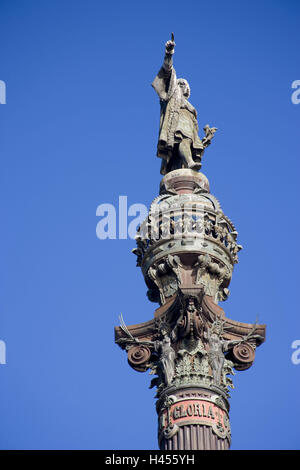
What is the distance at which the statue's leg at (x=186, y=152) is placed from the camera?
40844mm

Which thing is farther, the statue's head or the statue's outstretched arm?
the statue's head

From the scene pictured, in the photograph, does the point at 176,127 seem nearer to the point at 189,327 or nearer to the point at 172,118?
the point at 172,118

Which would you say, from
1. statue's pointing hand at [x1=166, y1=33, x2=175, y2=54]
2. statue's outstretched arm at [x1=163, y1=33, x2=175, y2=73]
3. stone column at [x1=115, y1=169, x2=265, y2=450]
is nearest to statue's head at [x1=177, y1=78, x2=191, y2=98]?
statue's outstretched arm at [x1=163, y1=33, x2=175, y2=73]

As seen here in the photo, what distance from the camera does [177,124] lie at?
136 feet

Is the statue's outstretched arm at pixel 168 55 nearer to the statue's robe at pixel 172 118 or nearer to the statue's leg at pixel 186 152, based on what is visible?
the statue's robe at pixel 172 118

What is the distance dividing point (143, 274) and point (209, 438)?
7.02m

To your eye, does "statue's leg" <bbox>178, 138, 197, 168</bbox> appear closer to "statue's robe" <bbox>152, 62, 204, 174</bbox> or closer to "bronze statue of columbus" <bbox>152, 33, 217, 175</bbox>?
"bronze statue of columbus" <bbox>152, 33, 217, 175</bbox>

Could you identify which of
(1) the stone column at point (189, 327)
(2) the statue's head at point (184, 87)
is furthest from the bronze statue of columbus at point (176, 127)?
(1) the stone column at point (189, 327)

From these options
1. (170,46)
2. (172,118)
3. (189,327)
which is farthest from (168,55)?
(189,327)

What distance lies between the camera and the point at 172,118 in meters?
41.6

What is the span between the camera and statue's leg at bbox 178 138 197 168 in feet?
134
